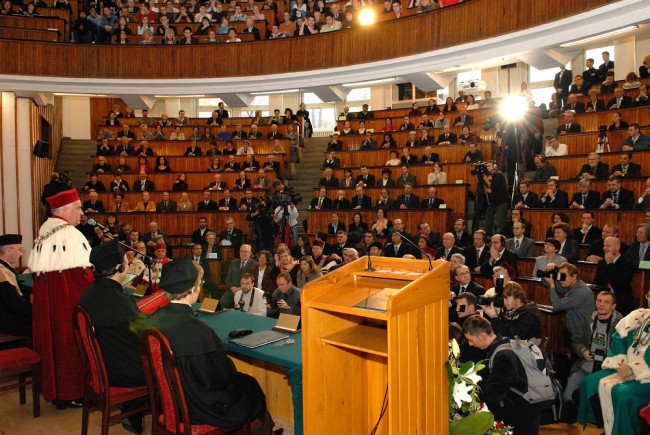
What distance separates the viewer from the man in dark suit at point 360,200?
8.92 m

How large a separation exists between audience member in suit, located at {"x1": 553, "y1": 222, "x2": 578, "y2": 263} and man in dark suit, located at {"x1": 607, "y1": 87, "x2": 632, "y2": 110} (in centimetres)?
324

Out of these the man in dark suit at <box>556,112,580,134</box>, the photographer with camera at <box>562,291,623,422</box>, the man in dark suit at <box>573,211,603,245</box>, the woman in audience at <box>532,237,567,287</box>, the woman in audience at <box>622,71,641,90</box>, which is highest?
the woman in audience at <box>622,71,641,90</box>

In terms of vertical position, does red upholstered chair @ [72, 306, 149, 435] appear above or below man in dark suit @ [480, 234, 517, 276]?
Answer: below

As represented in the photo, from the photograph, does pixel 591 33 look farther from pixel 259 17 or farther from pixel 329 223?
pixel 259 17

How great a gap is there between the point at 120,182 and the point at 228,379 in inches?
349

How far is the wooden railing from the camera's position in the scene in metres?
9.51

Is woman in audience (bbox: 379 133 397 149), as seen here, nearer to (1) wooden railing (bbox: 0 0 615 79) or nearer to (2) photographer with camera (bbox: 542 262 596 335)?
(1) wooden railing (bbox: 0 0 615 79)

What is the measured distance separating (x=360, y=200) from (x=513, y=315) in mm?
5174

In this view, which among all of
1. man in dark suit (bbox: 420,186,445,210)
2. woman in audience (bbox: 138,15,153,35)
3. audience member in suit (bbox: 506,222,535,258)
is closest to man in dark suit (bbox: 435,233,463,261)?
audience member in suit (bbox: 506,222,535,258)

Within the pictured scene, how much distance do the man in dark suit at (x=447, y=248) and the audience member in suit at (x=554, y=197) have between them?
51.8 inches

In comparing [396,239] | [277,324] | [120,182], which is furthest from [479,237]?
[120,182]

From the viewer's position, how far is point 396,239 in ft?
23.9

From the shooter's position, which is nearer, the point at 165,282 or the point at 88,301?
the point at 165,282


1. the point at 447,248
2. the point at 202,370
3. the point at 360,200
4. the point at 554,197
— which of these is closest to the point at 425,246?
the point at 447,248
